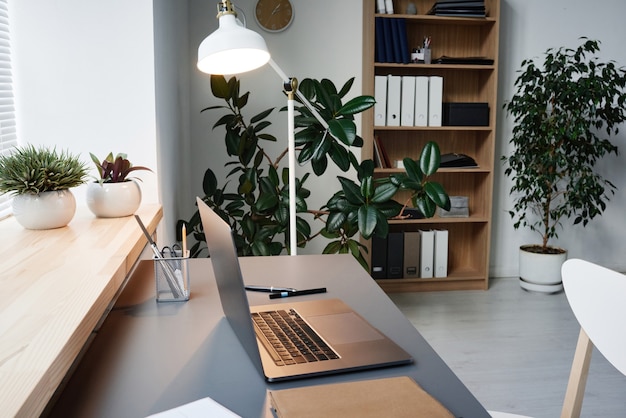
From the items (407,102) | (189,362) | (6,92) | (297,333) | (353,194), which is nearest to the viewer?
(189,362)

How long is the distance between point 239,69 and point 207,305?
79cm

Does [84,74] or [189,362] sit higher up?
[84,74]

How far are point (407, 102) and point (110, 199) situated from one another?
2.44 metres

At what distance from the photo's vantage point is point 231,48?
1.54 m

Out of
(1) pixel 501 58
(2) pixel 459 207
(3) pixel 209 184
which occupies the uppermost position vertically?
(1) pixel 501 58

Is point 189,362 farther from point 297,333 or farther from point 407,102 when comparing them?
point 407,102

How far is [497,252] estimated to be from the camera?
14.4 ft

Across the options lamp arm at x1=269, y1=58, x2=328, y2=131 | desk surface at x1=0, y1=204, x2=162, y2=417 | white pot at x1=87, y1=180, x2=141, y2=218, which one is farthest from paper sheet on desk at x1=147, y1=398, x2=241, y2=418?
lamp arm at x1=269, y1=58, x2=328, y2=131

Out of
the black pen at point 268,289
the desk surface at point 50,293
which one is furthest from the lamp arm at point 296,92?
the black pen at point 268,289

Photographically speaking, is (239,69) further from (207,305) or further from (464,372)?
(464,372)

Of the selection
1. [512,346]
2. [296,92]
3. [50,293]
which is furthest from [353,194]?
[50,293]

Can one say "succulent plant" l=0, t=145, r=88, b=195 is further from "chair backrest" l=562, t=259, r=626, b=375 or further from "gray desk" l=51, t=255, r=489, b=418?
"chair backrest" l=562, t=259, r=626, b=375

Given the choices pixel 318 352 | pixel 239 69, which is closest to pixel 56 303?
pixel 318 352

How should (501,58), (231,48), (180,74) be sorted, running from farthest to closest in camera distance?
(501,58)
(180,74)
(231,48)
